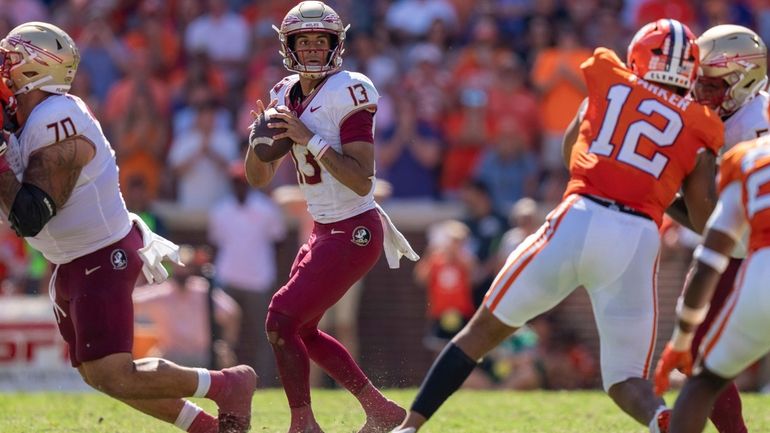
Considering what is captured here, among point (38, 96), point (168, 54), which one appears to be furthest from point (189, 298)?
point (38, 96)

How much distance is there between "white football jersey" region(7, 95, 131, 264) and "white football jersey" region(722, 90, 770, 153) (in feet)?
9.29

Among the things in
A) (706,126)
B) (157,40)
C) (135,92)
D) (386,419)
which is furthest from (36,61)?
(157,40)

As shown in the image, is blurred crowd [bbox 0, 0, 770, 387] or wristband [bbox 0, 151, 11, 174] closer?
wristband [bbox 0, 151, 11, 174]

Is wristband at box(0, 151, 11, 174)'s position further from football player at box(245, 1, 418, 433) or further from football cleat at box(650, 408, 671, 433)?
football cleat at box(650, 408, 671, 433)

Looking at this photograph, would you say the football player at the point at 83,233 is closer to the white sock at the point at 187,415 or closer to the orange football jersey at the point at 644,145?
the white sock at the point at 187,415

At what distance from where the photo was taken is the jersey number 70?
5.91 meters

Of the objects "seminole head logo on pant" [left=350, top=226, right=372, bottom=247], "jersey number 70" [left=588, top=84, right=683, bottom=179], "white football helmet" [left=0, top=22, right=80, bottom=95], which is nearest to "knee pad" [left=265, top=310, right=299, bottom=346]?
"seminole head logo on pant" [left=350, top=226, right=372, bottom=247]

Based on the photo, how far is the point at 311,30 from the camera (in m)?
6.58

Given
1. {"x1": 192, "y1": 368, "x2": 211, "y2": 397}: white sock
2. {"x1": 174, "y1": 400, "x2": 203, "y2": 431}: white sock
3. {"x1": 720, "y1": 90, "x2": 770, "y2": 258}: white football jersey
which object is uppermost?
{"x1": 720, "y1": 90, "x2": 770, "y2": 258}: white football jersey

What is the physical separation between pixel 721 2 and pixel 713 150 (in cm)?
777

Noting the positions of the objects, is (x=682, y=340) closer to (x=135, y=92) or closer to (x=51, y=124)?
(x=51, y=124)

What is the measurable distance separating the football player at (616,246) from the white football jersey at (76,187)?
66.4 inches

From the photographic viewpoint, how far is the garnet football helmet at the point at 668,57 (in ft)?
19.9

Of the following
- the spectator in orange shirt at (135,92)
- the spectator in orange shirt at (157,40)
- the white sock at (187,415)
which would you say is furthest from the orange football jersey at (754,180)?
the spectator in orange shirt at (157,40)
